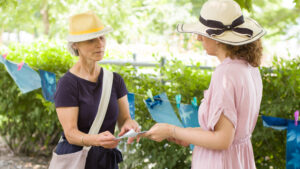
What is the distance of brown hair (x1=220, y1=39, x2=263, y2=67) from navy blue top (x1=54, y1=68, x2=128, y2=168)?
92 centimetres

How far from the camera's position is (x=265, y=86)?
12.0 feet

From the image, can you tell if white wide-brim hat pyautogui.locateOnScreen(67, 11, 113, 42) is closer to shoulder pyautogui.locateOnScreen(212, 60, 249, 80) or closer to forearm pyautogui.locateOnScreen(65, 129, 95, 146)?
forearm pyautogui.locateOnScreen(65, 129, 95, 146)

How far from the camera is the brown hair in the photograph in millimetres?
1877

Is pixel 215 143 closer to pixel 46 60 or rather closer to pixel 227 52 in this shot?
pixel 227 52

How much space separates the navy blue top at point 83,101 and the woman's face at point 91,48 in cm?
13

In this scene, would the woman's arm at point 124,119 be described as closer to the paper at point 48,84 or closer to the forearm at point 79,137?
the forearm at point 79,137

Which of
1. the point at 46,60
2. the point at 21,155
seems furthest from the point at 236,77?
the point at 21,155

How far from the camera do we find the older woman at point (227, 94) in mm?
1741

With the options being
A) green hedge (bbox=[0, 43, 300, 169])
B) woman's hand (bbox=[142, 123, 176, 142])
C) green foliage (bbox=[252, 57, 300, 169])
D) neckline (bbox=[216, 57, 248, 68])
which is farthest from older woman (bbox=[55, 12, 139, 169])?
green foliage (bbox=[252, 57, 300, 169])

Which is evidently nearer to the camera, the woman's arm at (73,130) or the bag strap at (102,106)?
the woman's arm at (73,130)

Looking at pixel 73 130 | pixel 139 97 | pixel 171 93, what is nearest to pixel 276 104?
pixel 171 93

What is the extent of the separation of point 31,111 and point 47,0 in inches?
329

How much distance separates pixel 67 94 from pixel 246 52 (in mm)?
1119

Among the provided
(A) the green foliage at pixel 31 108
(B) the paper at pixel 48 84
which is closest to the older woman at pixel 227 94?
(B) the paper at pixel 48 84
